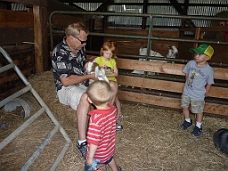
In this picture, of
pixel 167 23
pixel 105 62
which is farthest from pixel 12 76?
pixel 167 23

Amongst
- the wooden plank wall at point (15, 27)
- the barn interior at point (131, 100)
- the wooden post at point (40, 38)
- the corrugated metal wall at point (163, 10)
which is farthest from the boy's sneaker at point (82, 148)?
the corrugated metal wall at point (163, 10)

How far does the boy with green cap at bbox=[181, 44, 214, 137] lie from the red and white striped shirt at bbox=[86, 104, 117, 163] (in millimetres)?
1603

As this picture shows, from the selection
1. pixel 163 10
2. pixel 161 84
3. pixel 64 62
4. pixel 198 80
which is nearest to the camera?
pixel 64 62

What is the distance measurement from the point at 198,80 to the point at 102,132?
1.77m

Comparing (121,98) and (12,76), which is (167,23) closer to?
(121,98)

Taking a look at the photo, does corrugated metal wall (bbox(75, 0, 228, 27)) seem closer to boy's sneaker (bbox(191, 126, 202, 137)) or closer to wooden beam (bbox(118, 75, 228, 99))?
wooden beam (bbox(118, 75, 228, 99))

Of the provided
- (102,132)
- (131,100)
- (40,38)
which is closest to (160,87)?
(131,100)

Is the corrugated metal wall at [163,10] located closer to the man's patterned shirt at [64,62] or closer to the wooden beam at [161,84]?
the wooden beam at [161,84]

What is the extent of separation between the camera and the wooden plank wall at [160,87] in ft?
10.2

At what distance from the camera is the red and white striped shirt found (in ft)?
5.02

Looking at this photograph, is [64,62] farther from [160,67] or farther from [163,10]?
[163,10]

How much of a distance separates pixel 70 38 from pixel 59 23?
208cm

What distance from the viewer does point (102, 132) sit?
1566mm

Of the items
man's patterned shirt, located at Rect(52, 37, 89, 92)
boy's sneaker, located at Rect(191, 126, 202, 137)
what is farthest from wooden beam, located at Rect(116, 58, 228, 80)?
man's patterned shirt, located at Rect(52, 37, 89, 92)
